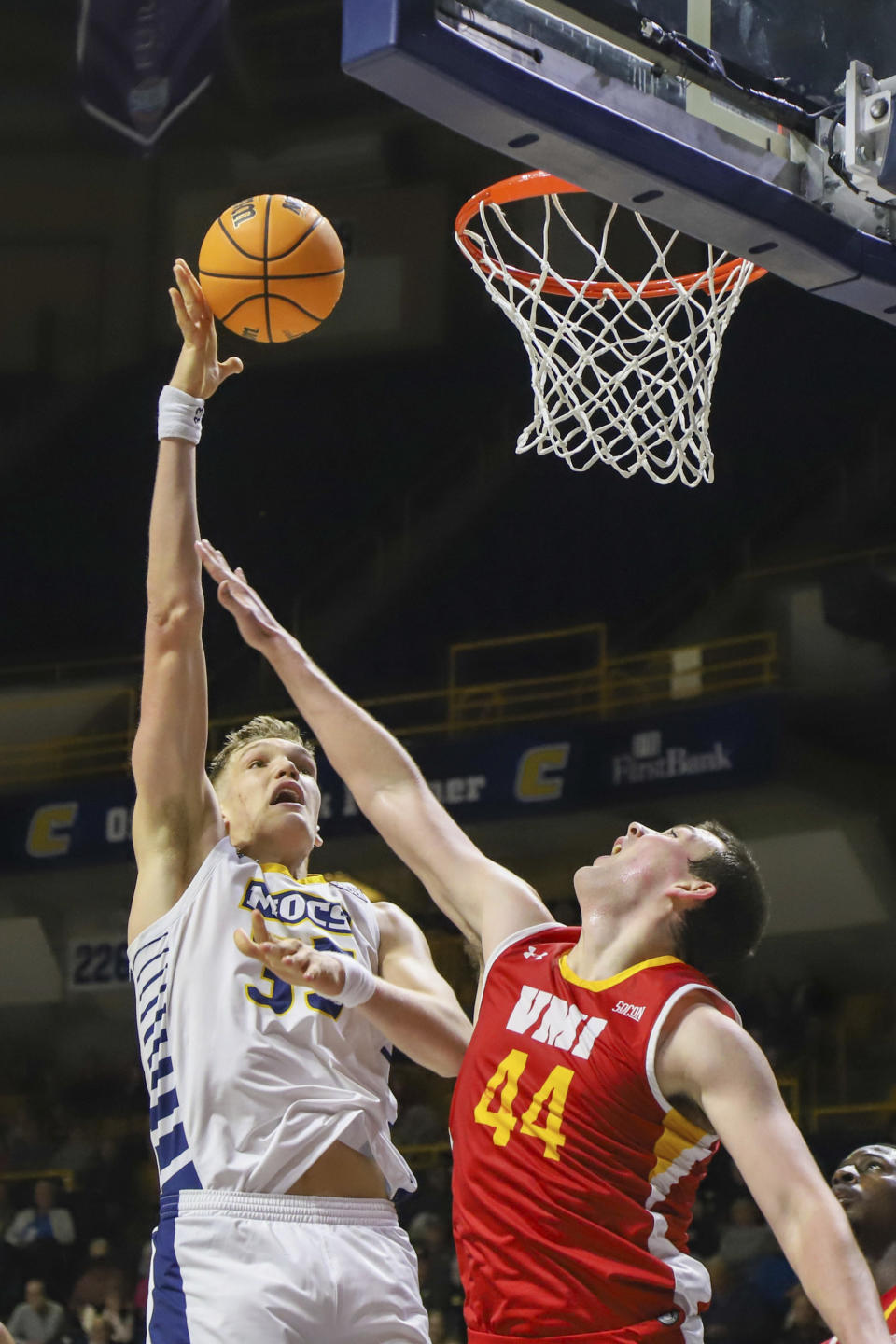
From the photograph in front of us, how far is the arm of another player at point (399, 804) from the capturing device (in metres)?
3.10

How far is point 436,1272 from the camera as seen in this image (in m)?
9.87

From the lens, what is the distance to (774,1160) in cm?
250

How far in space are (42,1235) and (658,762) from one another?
5410mm

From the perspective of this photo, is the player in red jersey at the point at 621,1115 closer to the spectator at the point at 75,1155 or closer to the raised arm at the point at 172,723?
the raised arm at the point at 172,723

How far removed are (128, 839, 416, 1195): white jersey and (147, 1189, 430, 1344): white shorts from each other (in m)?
0.05

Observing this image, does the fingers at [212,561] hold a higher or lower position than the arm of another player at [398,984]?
higher

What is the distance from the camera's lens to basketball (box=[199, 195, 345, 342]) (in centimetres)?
408

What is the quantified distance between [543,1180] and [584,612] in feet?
36.4

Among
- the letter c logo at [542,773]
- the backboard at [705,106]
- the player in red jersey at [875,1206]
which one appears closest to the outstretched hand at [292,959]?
the backboard at [705,106]

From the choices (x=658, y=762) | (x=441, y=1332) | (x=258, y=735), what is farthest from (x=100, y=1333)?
(x=258, y=735)

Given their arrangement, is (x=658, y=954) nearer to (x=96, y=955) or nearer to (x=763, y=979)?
(x=763, y=979)

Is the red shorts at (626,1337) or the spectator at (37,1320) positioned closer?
the red shorts at (626,1337)

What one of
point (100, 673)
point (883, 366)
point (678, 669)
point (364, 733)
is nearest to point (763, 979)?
point (678, 669)

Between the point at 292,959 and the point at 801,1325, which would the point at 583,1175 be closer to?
the point at 292,959
